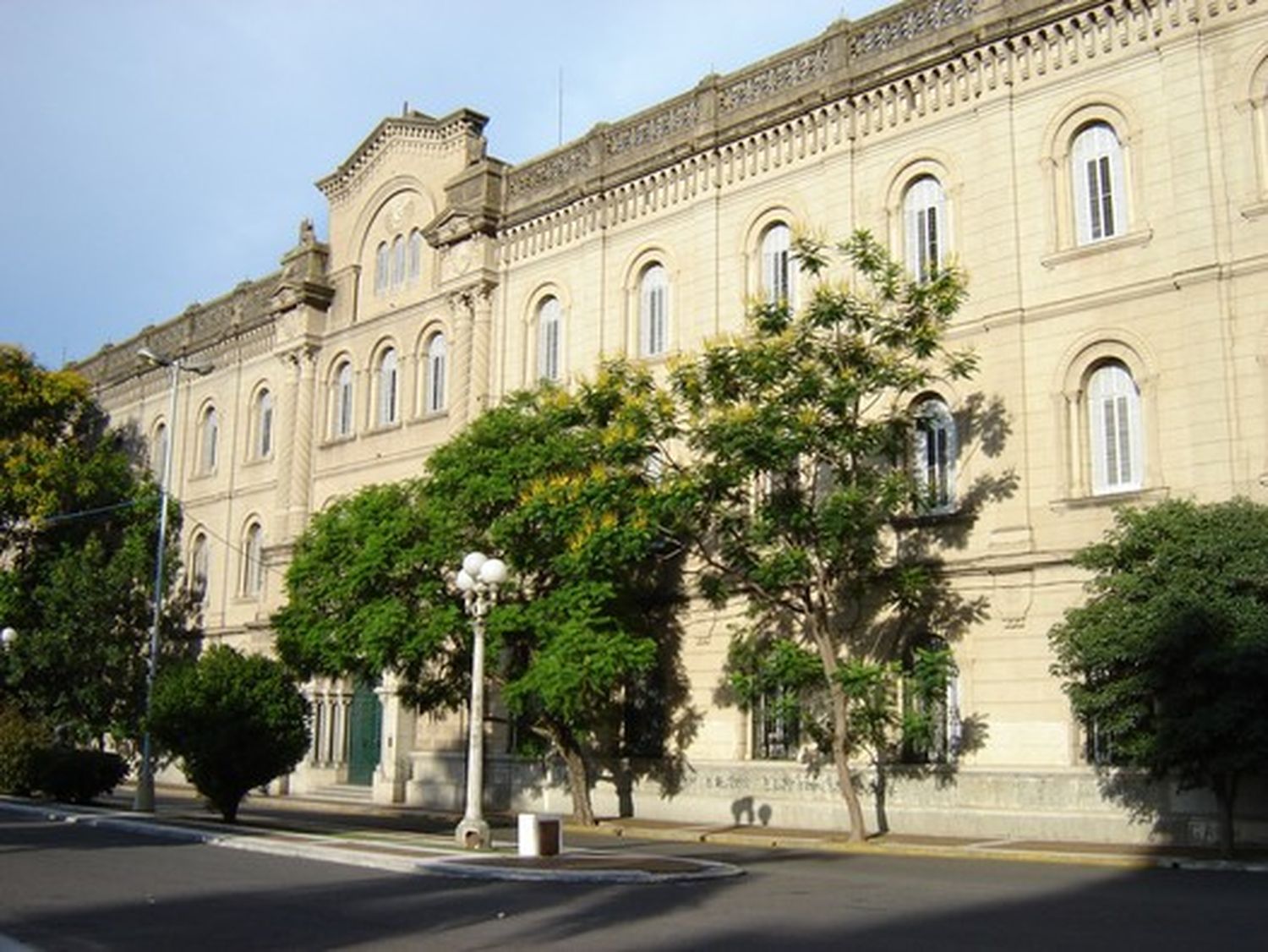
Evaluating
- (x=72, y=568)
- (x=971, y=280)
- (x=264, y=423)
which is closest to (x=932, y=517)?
(x=971, y=280)

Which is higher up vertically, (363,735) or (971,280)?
(971,280)

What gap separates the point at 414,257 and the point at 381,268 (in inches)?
68.6

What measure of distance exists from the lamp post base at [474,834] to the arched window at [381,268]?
22.8 metres

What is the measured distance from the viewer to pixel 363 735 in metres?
39.1

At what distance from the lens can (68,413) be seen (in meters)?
48.9

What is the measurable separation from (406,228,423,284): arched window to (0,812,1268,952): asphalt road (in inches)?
872

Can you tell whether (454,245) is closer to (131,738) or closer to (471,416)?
(471,416)

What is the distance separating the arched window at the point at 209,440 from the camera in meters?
47.2

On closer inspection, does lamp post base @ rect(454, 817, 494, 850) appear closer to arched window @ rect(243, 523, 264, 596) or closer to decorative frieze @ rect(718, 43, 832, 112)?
decorative frieze @ rect(718, 43, 832, 112)

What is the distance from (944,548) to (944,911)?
39.3ft

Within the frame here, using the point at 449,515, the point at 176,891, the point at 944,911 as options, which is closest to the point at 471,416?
the point at 449,515

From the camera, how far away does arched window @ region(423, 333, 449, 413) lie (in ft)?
123

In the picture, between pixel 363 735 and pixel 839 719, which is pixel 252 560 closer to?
pixel 363 735

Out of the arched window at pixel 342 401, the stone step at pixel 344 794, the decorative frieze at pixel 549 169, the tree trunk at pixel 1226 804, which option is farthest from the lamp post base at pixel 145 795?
the tree trunk at pixel 1226 804
